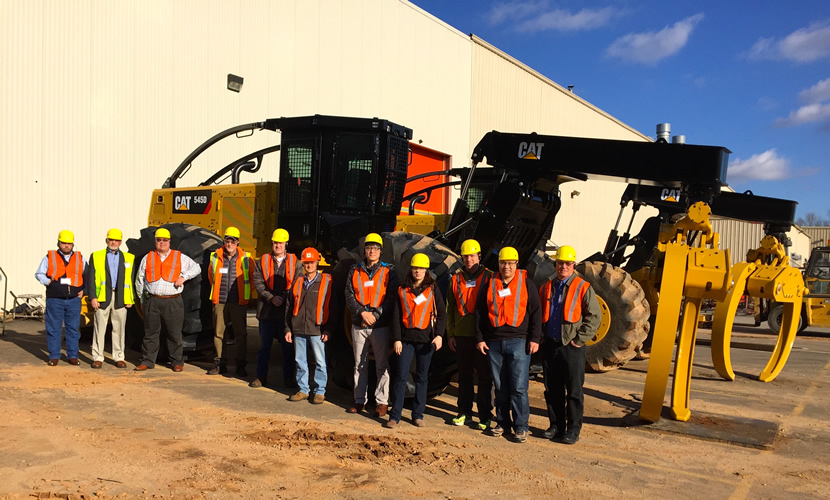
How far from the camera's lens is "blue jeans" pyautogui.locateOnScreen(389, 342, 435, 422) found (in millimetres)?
6352

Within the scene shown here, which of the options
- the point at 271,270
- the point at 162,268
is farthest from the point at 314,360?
the point at 162,268

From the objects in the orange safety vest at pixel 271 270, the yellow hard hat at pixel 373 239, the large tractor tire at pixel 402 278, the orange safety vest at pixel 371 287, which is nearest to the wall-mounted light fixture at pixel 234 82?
the orange safety vest at pixel 271 270

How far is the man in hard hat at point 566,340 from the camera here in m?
5.98

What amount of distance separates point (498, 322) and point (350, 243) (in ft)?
9.21

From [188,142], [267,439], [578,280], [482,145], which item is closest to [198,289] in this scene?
[267,439]

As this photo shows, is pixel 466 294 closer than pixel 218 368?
Yes

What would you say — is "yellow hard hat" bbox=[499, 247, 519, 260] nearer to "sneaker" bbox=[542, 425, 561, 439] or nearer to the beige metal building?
"sneaker" bbox=[542, 425, 561, 439]

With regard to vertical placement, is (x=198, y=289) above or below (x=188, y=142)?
below

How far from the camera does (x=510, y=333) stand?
6020mm

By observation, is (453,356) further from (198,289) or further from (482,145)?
(198,289)

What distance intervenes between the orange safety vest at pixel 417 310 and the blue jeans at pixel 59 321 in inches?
186

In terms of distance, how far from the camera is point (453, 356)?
22.6 feet

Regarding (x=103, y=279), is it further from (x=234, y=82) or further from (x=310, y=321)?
(x=234, y=82)

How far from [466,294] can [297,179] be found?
315 cm
